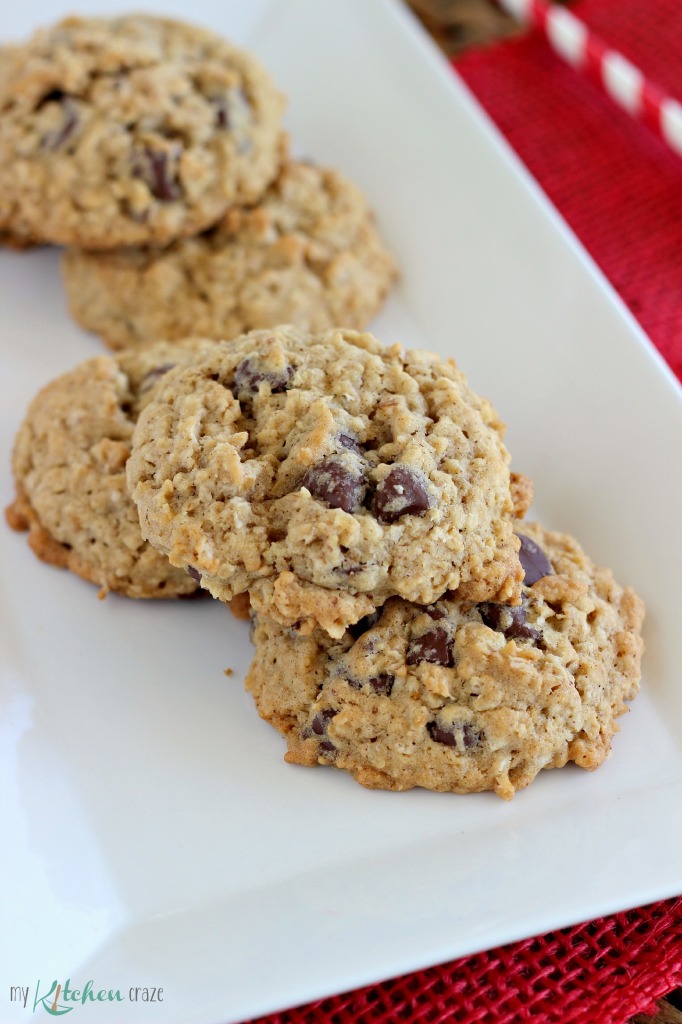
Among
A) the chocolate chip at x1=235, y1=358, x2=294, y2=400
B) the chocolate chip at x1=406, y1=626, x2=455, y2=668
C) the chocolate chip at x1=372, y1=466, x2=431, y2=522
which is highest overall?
the chocolate chip at x1=372, y1=466, x2=431, y2=522

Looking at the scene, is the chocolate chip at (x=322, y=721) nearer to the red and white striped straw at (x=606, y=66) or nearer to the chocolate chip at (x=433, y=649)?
the chocolate chip at (x=433, y=649)

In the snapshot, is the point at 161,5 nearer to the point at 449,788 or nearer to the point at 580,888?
the point at 449,788

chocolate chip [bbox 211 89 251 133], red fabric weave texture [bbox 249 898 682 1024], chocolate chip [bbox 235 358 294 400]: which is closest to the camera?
red fabric weave texture [bbox 249 898 682 1024]

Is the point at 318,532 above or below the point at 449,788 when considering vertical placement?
above

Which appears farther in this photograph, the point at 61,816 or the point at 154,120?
the point at 154,120

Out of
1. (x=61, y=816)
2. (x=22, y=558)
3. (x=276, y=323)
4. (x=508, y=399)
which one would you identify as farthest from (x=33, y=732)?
(x=508, y=399)

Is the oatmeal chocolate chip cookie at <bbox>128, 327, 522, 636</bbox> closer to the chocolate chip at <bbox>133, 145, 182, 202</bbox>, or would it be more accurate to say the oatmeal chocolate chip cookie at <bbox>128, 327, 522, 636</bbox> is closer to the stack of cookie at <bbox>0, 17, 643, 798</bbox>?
the stack of cookie at <bbox>0, 17, 643, 798</bbox>

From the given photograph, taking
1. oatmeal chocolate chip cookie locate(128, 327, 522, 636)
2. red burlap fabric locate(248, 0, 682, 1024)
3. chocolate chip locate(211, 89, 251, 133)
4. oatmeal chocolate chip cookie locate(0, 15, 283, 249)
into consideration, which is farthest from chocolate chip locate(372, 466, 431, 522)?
chocolate chip locate(211, 89, 251, 133)
